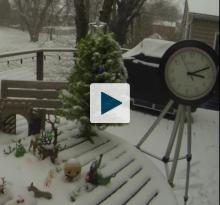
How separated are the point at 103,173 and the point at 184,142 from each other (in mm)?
2798

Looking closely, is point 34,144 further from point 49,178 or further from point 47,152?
point 49,178

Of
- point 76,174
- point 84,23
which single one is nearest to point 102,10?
point 84,23

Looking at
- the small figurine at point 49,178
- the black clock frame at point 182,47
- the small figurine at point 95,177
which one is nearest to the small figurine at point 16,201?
the small figurine at point 49,178

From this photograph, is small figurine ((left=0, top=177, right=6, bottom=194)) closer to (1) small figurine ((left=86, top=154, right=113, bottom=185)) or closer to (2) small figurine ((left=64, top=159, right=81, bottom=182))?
(2) small figurine ((left=64, top=159, right=81, bottom=182))

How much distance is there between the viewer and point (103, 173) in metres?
2.93

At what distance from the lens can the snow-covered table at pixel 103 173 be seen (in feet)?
8.33

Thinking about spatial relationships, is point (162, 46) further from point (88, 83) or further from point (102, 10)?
point (88, 83)

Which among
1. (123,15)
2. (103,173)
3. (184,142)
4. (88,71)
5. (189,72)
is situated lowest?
(184,142)

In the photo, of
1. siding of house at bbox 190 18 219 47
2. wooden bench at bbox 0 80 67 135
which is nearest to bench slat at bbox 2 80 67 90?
wooden bench at bbox 0 80 67 135

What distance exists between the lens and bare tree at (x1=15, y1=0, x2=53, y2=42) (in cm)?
537

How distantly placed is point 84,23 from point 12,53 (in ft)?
4.43
